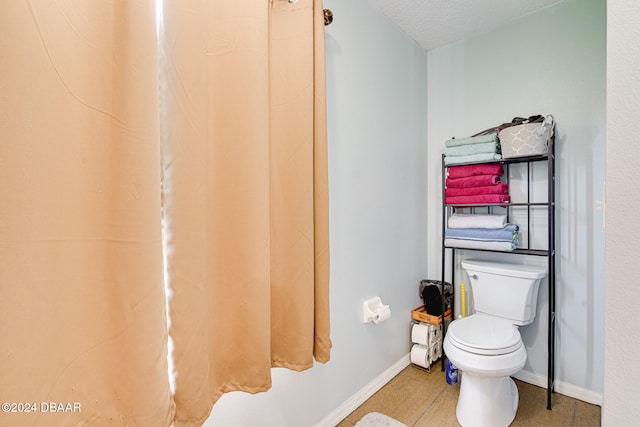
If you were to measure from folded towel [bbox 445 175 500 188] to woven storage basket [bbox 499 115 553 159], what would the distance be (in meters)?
0.17

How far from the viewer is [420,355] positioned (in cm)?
209

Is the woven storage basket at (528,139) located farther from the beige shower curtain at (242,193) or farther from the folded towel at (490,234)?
the beige shower curtain at (242,193)

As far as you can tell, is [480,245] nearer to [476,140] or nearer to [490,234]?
[490,234]

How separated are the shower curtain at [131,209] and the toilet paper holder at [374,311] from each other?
2.90 ft

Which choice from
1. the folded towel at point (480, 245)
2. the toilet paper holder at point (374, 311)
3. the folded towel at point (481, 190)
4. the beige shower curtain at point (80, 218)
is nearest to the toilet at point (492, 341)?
the folded towel at point (480, 245)

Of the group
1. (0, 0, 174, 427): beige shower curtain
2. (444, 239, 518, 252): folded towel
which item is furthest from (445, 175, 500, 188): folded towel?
(0, 0, 174, 427): beige shower curtain

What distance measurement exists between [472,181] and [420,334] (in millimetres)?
1142

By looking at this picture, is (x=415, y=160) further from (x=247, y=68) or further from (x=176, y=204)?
(x=176, y=204)

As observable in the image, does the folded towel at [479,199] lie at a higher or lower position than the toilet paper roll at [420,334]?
higher

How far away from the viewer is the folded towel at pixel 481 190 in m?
1.90

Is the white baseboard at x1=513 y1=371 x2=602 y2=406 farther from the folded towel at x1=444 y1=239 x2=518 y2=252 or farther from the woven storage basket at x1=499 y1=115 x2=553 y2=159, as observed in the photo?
the woven storage basket at x1=499 y1=115 x2=553 y2=159

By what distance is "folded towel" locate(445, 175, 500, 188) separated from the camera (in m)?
1.91

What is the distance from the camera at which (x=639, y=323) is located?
21.4 inches

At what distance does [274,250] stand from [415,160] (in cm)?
155
